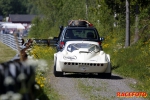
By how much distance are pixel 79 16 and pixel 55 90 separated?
34.7m

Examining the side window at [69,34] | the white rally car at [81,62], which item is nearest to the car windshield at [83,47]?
the white rally car at [81,62]

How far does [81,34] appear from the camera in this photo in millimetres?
19609

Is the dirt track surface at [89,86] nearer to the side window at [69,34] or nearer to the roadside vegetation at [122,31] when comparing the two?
the roadside vegetation at [122,31]

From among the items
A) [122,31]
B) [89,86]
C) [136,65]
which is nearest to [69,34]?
[136,65]

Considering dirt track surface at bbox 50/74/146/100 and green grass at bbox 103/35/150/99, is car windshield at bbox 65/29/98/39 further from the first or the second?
dirt track surface at bbox 50/74/146/100

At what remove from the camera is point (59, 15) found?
56.5 metres

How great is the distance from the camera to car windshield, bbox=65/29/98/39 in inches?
763

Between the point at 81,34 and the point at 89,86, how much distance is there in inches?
249

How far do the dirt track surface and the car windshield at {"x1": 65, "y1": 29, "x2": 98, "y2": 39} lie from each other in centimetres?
333

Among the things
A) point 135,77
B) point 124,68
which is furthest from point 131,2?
point 135,77

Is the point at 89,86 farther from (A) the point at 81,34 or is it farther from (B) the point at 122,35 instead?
(B) the point at 122,35

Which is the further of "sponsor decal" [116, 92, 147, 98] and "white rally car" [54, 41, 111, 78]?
"white rally car" [54, 41, 111, 78]

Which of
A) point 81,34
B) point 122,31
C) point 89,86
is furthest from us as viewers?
point 122,31

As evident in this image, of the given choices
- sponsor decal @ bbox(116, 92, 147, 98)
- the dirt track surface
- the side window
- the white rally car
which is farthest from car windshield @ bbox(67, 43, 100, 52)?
sponsor decal @ bbox(116, 92, 147, 98)
